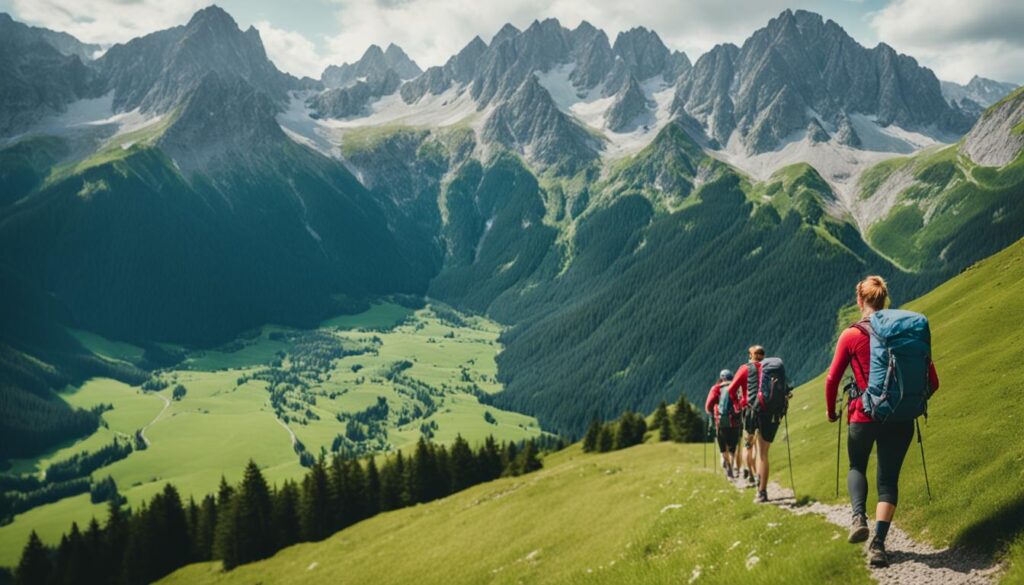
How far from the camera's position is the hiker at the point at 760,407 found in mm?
22203

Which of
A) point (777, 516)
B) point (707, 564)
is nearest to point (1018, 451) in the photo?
point (777, 516)

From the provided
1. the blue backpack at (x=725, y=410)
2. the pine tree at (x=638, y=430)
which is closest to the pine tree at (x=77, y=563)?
the pine tree at (x=638, y=430)

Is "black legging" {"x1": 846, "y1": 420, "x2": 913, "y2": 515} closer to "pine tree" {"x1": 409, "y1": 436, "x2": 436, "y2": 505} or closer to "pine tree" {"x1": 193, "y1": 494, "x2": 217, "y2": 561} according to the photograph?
"pine tree" {"x1": 409, "y1": 436, "x2": 436, "y2": 505}

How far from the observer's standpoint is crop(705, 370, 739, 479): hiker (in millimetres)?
27797

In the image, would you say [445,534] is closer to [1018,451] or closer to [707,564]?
[707,564]

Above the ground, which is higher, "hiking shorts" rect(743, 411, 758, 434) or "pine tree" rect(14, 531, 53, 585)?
"hiking shorts" rect(743, 411, 758, 434)

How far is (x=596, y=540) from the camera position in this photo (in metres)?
28.1

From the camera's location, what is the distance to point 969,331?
4300 cm

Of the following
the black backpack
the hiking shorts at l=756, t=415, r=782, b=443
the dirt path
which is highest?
the black backpack

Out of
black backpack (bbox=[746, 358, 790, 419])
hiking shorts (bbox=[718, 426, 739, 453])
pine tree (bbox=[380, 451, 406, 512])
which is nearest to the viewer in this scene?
black backpack (bbox=[746, 358, 790, 419])

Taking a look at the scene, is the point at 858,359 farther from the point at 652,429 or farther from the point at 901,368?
the point at 652,429

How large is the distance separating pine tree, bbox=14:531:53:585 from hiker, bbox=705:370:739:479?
323 feet

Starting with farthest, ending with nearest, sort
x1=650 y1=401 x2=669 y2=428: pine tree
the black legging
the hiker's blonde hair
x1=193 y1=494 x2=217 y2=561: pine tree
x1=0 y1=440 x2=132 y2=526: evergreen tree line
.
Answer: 1. x1=0 y1=440 x2=132 y2=526: evergreen tree line
2. x1=650 y1=401 x2=669 y2=428: pine tree
3. x1=193 y1=494 x2=217 y2=561: pine tree
4. the hiker's blonde hair
5. the black legging

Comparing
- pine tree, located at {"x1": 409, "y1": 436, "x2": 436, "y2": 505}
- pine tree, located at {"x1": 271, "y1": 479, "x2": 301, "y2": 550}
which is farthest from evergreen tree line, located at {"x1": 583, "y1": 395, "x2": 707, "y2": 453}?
pine tree, located at {"x1": 271, "y1": 479, "x2": 301, "y2": 550}
